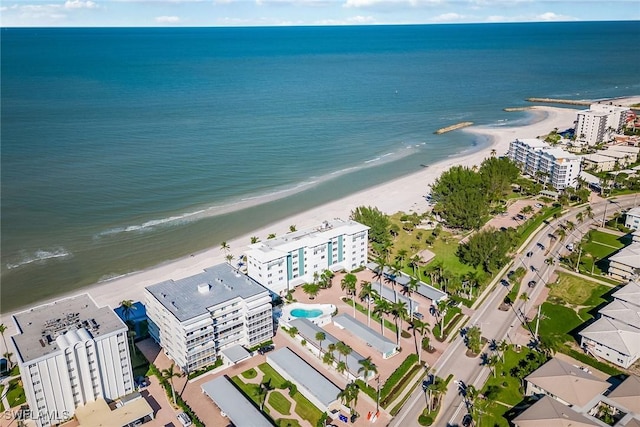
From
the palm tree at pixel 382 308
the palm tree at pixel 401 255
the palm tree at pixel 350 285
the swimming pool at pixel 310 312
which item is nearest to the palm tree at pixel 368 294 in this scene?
the palm tree at pixel 350 285

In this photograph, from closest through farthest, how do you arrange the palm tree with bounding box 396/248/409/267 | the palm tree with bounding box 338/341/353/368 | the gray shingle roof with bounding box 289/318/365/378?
the palm tree with bounding box 338/341/353/368 < the gray shingle roof with bounding box 289/318/365/378 < the palm tree with bounding box 396/248/409/267

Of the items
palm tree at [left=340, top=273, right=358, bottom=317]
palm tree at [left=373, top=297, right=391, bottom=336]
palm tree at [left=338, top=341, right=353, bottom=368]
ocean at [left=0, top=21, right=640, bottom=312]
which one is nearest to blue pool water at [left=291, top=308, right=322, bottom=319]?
palm tree at [left=340, top=273, right=358, bottom=317]

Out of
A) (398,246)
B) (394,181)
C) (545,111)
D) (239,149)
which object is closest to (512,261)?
(398,246)

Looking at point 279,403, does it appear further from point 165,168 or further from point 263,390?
point 165,168

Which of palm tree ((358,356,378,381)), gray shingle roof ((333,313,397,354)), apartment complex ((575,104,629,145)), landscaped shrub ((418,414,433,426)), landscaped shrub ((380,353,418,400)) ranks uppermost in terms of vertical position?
apartment complex ((575,104,629,145))

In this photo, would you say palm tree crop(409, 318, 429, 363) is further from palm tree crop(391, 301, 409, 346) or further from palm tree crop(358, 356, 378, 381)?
palm tree crop(358, 356, 378, 381)

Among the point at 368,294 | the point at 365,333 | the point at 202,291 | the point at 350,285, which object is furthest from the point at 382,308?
the point at 202,291
